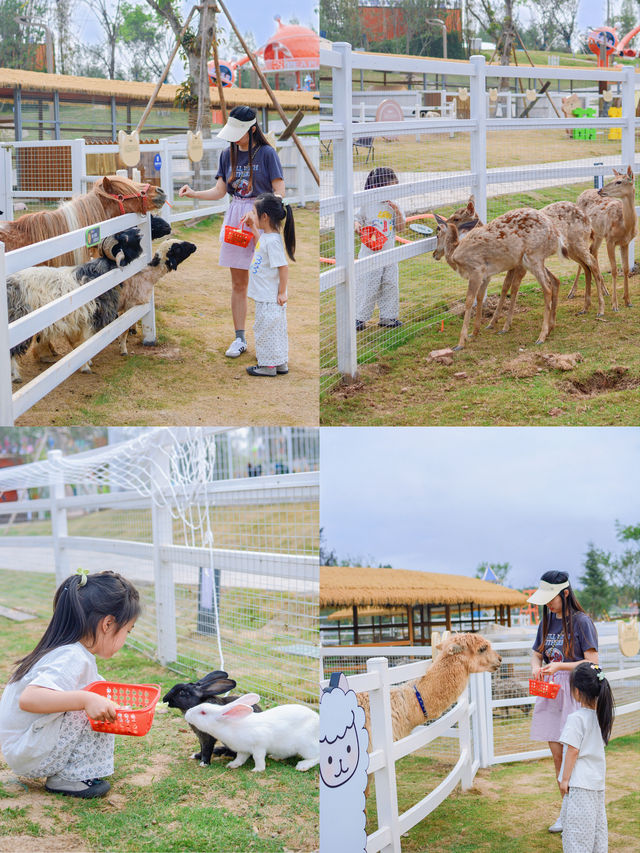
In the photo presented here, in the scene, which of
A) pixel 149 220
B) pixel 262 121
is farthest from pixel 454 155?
pixel 149 220

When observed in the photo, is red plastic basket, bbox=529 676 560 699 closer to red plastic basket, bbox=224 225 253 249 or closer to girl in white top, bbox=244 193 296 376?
girl in white top, bbox=244 193 296 376

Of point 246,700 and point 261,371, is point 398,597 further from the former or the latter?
point 246,700

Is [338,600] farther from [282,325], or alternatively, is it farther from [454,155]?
[454,155]

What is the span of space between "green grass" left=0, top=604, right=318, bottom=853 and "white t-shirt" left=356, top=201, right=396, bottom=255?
3491 mm

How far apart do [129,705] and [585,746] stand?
6.29 feet

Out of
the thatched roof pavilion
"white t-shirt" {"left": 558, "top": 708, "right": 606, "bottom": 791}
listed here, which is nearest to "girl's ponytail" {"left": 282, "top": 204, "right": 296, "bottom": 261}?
the thatched roof pavilion

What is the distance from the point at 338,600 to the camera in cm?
494

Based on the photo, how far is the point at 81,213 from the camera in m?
4.97

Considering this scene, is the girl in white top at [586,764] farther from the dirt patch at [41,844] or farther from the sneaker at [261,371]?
the sneaker at [261,371]

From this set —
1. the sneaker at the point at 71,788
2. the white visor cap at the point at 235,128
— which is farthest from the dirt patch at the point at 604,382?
the sneaker at the point at 71,788

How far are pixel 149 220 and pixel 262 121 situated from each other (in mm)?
4162

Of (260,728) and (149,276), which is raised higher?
(149,276)

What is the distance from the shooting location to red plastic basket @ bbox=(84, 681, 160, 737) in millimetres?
2664

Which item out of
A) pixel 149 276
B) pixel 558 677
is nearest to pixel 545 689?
pixel 558 677
